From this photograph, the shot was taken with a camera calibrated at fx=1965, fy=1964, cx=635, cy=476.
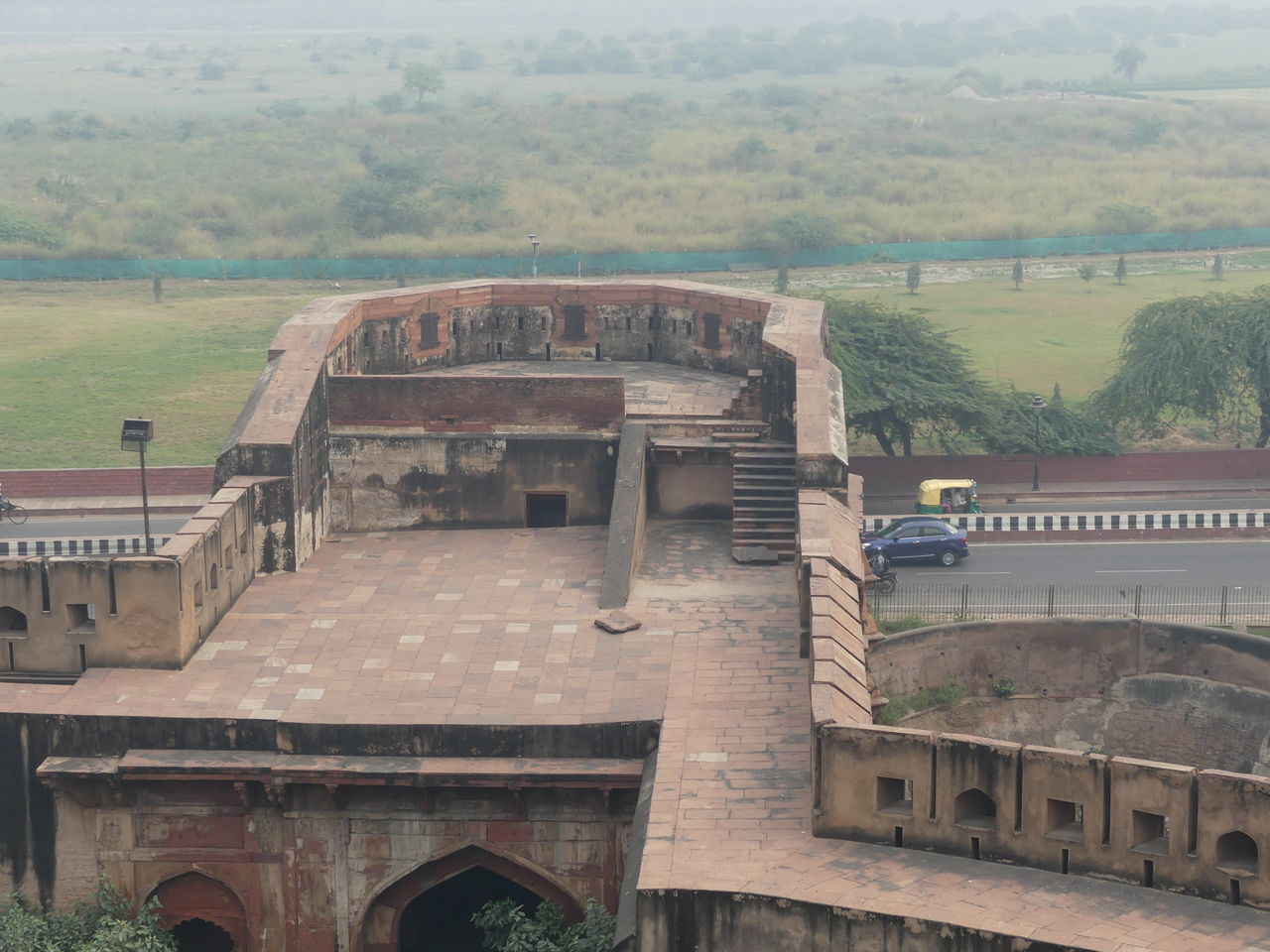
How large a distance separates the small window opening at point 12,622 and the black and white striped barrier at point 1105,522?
20031 millimetres

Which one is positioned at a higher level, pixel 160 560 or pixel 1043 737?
pixel 160 560

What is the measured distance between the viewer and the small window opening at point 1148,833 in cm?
1655

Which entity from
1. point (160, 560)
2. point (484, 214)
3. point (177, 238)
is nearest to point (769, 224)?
point (484, 214)

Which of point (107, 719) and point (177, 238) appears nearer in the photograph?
point (107, 719)

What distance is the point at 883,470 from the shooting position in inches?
1700

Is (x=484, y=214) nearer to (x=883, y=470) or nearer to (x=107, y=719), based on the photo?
(x=883, y=470)

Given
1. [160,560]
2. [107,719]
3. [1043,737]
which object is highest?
[160,560]

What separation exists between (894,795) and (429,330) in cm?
1681

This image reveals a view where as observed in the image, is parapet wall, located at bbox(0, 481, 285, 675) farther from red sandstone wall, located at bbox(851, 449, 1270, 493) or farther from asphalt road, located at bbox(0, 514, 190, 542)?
red sandstone wall, located at bbox(851, 449, 1270, 493)

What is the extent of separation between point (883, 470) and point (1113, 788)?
26.8 meters

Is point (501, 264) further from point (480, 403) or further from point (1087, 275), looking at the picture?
point (480, 403)

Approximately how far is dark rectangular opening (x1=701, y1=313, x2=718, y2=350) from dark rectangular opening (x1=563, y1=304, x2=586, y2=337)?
2144mm

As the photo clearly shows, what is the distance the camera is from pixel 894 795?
1775cm

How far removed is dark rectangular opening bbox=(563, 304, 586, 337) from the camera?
33.6 m
